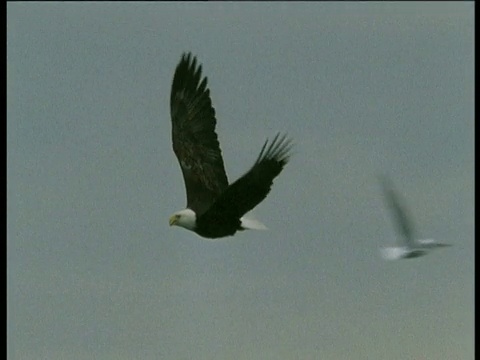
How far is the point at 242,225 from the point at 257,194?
0.59 meters

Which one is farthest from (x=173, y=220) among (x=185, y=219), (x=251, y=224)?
(x=251, y=224)

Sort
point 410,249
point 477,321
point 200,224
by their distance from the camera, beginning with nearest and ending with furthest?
point 477,321
point 200,224
point 410,249

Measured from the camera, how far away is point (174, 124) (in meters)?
13.5

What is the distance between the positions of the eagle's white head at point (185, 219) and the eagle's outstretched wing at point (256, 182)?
636 millimetres

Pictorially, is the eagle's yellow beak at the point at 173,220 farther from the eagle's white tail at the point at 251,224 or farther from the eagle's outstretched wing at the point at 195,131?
the eagle's white tail at the point at 251,224

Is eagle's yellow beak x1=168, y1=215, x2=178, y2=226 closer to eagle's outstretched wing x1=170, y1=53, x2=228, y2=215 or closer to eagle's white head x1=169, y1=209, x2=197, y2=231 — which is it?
eagle's white head x1=169, y1=209, x2=197, y2=231

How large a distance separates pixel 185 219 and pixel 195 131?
1.01 m

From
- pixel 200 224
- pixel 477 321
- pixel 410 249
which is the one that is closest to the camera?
pixel 477 321

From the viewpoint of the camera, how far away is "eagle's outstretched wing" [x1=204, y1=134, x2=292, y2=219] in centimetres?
1173

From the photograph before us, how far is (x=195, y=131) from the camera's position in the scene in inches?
526

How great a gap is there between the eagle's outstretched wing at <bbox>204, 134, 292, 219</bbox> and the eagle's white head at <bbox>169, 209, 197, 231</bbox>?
0.64 m

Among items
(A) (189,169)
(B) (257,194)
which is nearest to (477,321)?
(B) (257,194)
